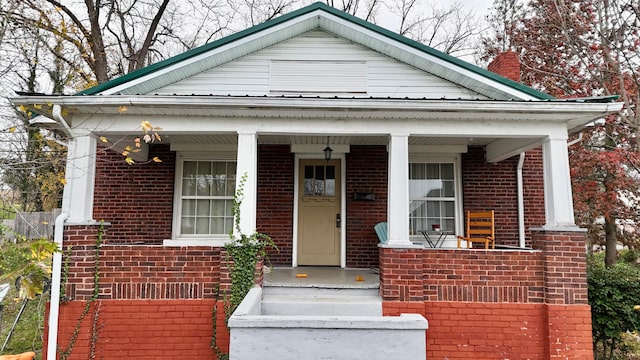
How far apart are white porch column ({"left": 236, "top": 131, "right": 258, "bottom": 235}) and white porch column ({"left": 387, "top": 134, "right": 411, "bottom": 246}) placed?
1.91 m

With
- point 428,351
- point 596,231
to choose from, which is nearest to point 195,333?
point 428,351

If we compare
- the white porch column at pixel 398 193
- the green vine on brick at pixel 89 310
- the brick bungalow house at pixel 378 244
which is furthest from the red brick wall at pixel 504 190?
the green vine on brick at pixel 89 310

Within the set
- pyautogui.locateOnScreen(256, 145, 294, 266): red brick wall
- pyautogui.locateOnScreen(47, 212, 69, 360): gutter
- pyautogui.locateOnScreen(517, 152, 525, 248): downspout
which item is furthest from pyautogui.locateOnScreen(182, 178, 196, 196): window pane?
pyautogui.locateOnScreen(517, 152, 525, 248): downspout

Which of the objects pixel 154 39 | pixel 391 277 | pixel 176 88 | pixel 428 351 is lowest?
pixel 428 351

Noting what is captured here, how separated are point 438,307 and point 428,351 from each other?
601 mm

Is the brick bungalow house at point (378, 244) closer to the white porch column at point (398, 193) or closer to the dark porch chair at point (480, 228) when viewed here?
the white porch column at point (398, 193)

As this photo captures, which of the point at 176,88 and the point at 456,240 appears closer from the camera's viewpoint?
the point at 176,88

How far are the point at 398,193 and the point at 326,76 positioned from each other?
9.33 ft

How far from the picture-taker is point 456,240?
7066 millimetres

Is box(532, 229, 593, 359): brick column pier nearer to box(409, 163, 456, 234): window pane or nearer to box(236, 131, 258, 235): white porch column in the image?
box(409, 163, 456, 234): window pane

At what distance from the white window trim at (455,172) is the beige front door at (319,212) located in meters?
1.55

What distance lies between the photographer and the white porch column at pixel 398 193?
497 cm

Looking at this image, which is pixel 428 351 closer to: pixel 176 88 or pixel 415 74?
pixel 415 74

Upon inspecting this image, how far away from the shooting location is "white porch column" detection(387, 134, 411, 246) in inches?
196
